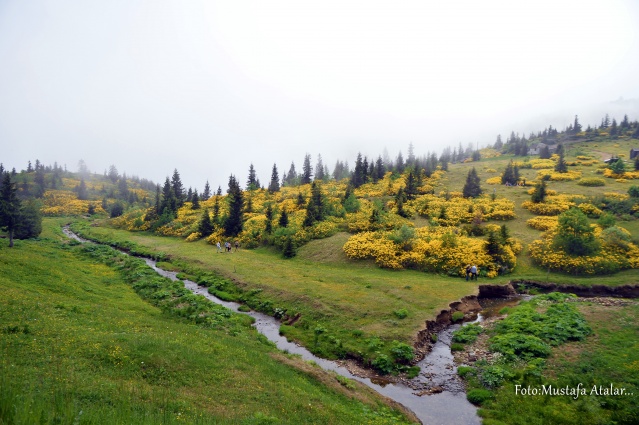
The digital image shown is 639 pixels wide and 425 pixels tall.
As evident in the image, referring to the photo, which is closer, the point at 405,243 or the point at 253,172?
the point at 405,243

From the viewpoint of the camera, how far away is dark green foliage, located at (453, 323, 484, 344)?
23.6 m

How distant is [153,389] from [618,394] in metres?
21.6

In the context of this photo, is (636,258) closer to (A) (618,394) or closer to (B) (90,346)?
(A) (618,394)

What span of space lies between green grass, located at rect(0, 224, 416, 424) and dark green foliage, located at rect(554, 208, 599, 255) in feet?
120

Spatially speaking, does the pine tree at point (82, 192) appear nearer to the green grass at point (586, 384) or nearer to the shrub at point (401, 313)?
the shrub at point (401, 313)

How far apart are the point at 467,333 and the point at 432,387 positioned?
26.0 ft

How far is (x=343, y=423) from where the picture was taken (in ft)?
42.0

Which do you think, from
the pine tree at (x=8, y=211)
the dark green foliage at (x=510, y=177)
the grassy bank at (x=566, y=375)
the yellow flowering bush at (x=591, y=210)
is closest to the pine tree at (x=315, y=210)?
the grassy bank at (x=566, y=375)

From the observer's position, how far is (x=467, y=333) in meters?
24.6

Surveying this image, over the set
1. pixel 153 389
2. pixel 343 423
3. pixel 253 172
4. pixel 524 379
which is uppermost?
pixel 253 172

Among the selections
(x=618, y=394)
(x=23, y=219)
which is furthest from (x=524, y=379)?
(x=23, y=219)

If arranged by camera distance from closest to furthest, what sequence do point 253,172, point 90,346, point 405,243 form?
point 90,346 < point 405,243 < point 253,172

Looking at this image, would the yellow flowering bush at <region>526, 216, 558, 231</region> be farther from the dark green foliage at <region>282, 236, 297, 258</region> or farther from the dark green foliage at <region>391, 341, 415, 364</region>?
the dark green foliage at <region>391, 341, 415, 364</region>

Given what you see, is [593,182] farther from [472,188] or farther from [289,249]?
[289,249]
